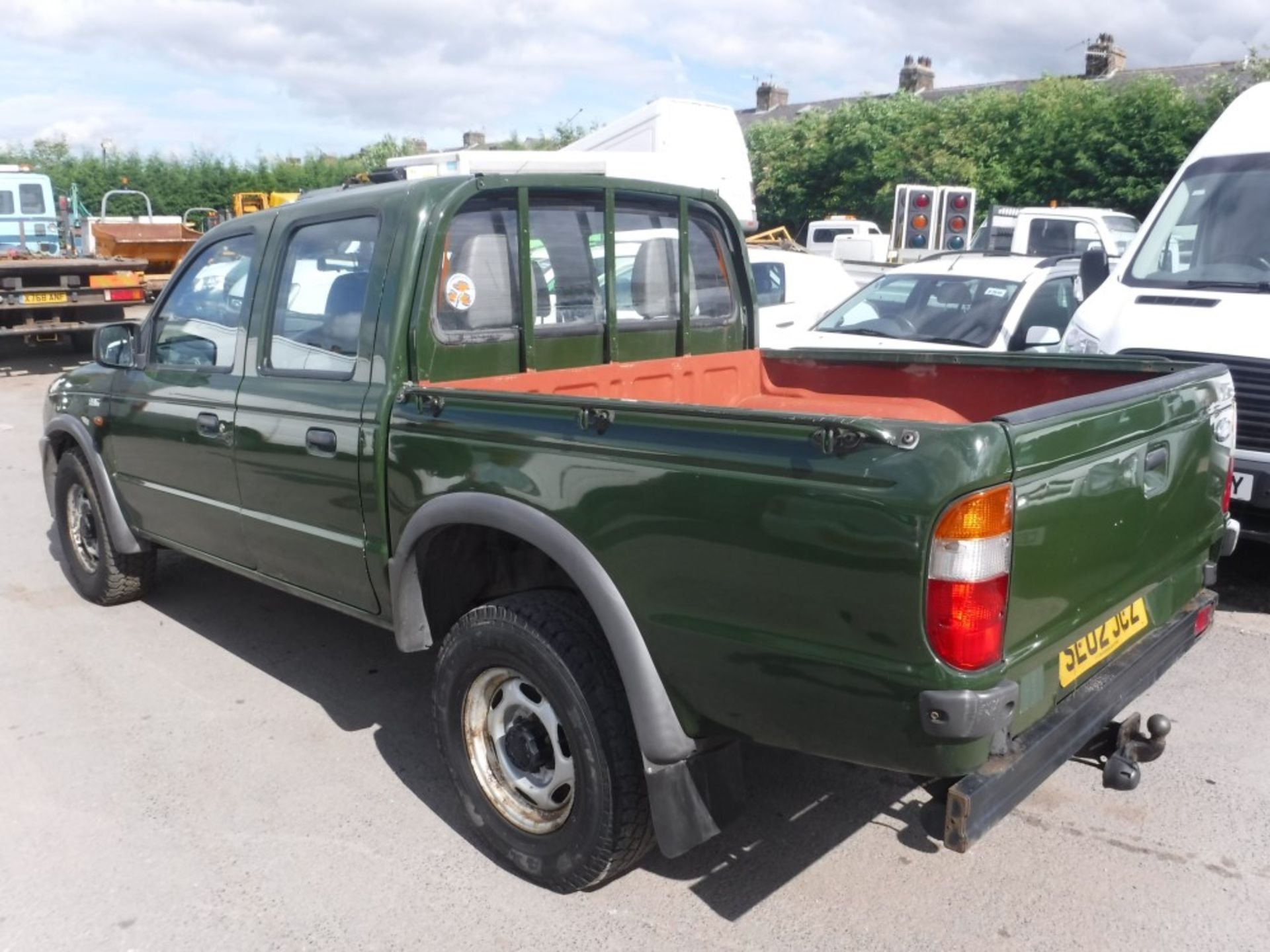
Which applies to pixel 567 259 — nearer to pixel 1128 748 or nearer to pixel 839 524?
pixel 839 524

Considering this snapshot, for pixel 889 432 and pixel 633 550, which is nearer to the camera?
pixel 889 432

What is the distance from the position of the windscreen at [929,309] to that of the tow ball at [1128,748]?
5.31 meters

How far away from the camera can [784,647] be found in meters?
2.53

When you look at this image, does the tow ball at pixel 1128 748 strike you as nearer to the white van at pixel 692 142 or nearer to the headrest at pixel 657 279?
the headrest at pixel 657 279

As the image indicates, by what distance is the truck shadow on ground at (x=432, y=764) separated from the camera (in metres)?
3.35

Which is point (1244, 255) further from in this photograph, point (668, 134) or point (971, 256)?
point (668, 134)

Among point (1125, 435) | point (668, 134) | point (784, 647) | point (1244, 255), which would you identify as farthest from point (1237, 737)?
point (668, 134)

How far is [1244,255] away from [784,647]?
484 cm

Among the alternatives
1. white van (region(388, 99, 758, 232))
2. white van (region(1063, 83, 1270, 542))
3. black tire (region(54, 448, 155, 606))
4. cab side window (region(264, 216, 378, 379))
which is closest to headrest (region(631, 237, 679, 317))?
cab side window (region(264, 216, 378, 379))

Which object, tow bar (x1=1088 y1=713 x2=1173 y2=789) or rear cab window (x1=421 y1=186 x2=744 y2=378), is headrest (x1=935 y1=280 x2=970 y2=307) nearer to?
rear cab window (x1=421 y1=186 x2=744 y2=378)

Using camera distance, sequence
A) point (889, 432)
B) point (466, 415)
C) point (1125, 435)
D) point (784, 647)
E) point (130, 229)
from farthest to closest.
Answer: point (130, 229) < point (466, 415) < point (1125, 435) < point (784, 647) < point (889, 432)

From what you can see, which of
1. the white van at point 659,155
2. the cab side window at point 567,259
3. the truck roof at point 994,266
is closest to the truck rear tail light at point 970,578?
the cab side window at point 567,259

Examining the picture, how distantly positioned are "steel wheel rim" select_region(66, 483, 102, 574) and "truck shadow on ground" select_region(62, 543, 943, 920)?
375 millimetres

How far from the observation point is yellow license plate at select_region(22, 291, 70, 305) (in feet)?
46.5
